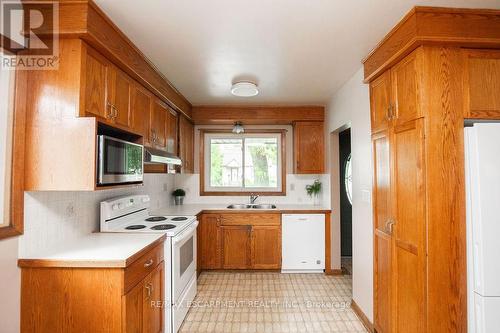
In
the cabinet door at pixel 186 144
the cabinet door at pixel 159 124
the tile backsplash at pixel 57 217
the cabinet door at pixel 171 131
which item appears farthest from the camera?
the cabinet door at pixel 186 144

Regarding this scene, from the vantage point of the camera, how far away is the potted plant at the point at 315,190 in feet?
13.1

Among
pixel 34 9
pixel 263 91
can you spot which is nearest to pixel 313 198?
pixel 263 91

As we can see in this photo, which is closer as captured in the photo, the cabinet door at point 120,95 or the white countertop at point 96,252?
the white countertop at point 96,252

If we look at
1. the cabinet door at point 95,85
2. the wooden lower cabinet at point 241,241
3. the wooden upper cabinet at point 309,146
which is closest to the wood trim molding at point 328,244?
the wooden lower cabinet at point 241,241

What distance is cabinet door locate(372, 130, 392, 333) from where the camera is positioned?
6.34 feet

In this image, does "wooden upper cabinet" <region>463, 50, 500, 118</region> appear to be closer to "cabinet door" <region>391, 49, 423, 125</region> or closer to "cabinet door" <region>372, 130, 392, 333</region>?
"cabinet door" <region>391, 49, 423, 125</region>

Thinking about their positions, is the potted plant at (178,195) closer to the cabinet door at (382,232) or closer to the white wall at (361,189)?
the white wall at (361,189)

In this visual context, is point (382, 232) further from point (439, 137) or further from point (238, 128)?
point (238, 128)

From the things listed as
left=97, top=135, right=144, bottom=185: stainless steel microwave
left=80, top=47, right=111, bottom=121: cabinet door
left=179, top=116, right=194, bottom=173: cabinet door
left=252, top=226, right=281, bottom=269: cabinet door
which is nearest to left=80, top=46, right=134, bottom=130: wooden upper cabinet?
left=80, top=47, right=111, bottom=121: cabinet door

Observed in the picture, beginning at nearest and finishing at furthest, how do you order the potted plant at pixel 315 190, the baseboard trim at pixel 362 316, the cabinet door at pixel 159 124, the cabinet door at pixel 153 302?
the cabinet door at pixel 153 302 < the baseboard trim at pixel 362 316 < the cabinet door at pixel 159 124 < the potted plant at pixel 315 190

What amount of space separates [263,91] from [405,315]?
8.49 feet

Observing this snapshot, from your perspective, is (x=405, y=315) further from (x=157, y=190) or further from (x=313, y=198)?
(x=157, y=190)

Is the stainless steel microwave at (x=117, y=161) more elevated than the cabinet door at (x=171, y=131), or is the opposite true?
the cabinet door at (x=171, y=131)

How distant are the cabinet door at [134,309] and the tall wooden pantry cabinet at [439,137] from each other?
1786mm
